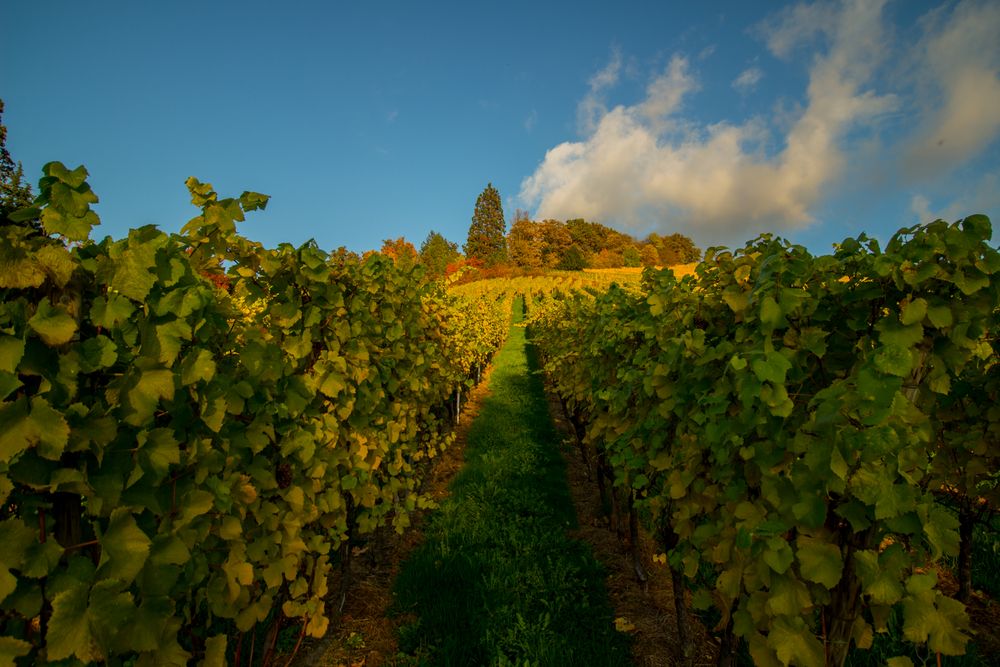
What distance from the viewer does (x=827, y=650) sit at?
5.90 feet

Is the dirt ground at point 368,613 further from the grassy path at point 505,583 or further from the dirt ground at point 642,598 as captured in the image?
the dirt ground at point 642,598

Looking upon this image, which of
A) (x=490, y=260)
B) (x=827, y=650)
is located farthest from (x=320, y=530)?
(x=490, y=260)

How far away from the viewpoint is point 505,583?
13.2 ft

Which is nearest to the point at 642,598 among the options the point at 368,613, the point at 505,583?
the point at 505,583

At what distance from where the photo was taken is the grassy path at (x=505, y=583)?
3.35 meters

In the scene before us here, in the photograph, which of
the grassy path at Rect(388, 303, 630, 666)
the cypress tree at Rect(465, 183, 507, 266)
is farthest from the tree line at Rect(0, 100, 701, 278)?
the grassy path at Rect(388, 303, 630, 666)

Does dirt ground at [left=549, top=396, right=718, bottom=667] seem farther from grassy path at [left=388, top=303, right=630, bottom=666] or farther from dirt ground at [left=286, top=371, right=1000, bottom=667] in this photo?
grassy path at [left=388, top=303, right=630, bottom=666]

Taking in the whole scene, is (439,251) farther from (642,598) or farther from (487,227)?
(642,598)

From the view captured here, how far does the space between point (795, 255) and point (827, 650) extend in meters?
1.63

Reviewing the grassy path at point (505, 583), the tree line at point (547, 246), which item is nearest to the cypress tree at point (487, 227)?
the tree line at point (547, 246)

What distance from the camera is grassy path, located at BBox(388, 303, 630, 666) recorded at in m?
3.35

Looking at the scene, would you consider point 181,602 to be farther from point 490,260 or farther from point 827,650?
point 490,260

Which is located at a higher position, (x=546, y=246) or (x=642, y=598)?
(x=546, y=246)

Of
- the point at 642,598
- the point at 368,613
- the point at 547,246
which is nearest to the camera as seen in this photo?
the point at 368,613
